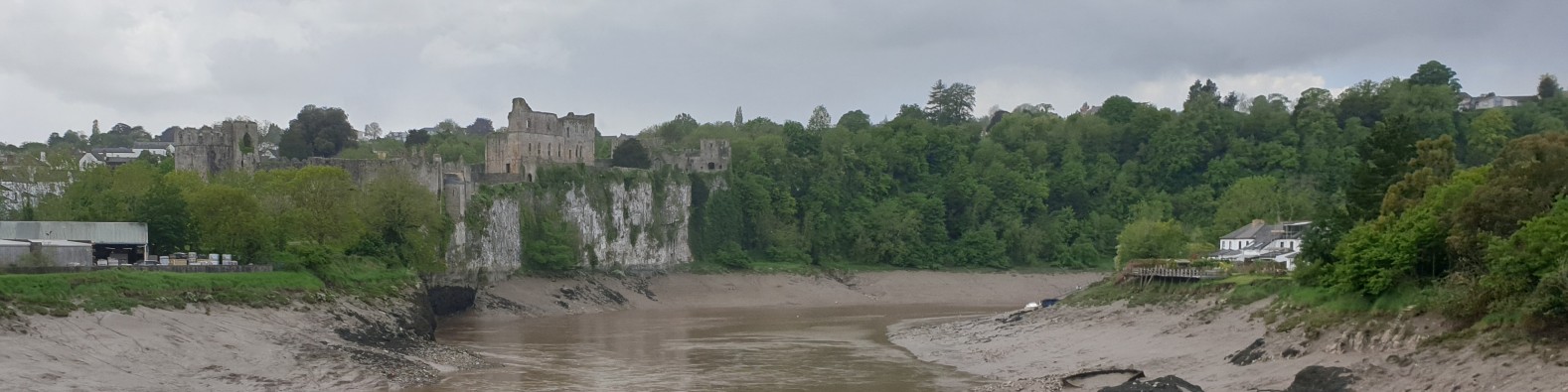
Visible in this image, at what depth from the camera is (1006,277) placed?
392 ft

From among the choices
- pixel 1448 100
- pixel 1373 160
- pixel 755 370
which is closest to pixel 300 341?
pixel 755 370

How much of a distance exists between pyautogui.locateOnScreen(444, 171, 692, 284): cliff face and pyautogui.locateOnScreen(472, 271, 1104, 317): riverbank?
189 centimetres

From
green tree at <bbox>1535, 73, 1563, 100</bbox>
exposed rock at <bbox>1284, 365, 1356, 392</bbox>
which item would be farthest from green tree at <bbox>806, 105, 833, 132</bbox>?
exposed rock at <bbox>1284, 365, 1356, 392</bbox>

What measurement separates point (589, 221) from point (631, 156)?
17.2m

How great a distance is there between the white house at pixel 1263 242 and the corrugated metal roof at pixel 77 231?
43113mm

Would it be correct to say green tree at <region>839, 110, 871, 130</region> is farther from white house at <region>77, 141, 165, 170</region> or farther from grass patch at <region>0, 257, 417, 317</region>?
grass patch at <region>0, 257, 417, 317</region>

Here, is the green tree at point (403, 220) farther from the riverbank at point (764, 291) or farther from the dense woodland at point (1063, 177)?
the dense woodland at point (1063, 177)

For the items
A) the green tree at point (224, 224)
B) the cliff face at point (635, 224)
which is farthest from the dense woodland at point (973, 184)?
the cliff face at point (635, 224)

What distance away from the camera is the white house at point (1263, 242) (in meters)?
69.2

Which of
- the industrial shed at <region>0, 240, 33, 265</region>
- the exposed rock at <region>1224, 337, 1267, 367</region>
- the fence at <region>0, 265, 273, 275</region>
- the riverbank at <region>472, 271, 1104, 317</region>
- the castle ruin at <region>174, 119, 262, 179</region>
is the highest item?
the castle ruin at <region>174, 119, 262, 179</region>

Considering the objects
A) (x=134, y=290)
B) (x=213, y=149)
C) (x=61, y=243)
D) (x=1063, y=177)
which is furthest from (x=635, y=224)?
(x=134, y=290)

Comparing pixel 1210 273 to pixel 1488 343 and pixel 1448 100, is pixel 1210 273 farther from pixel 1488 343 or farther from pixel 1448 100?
pixel 1448 100

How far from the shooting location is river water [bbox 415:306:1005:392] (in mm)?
45219

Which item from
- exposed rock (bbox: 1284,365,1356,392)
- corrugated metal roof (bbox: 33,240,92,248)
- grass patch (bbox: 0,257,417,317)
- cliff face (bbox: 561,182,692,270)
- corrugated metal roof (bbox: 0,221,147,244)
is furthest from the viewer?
cliff face (bbox: 561,182,692,270)
